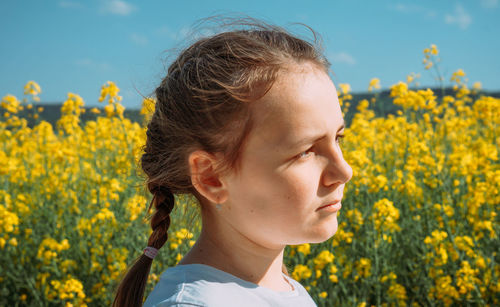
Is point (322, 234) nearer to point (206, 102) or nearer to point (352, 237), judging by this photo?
point (206, 102)

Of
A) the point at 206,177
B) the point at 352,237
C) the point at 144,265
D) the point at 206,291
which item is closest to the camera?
the point at 206,291

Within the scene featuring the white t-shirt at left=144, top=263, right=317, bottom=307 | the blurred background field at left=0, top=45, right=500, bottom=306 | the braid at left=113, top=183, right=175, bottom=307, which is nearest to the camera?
the white t-shirt at left=144, top=263, right=317, bottom=307

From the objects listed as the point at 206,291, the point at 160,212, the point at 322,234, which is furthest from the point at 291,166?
the point at 160,212

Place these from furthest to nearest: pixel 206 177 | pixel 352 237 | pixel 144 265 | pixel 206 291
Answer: pixel 352 237 < pixel 144 265 < pixel 206 177 < pixel 206 291

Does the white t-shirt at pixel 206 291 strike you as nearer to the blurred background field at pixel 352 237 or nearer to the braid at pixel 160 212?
the braid at pixel 160 212

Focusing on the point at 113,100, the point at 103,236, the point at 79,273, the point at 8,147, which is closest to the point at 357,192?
the point at 103,236

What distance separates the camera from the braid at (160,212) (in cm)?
117

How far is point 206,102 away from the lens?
99cm

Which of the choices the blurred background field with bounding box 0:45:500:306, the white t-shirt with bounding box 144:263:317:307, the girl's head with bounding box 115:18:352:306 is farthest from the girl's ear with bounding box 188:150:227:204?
the blurred background field with bounding box 0:45:500:306

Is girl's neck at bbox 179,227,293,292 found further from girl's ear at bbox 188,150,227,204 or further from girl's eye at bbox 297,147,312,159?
girl's eye at bbox 297,147,312,159

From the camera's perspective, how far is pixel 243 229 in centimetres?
100

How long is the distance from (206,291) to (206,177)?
225 millimetres

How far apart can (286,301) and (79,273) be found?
92.7 inches

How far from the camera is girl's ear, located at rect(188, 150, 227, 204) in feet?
3.28
